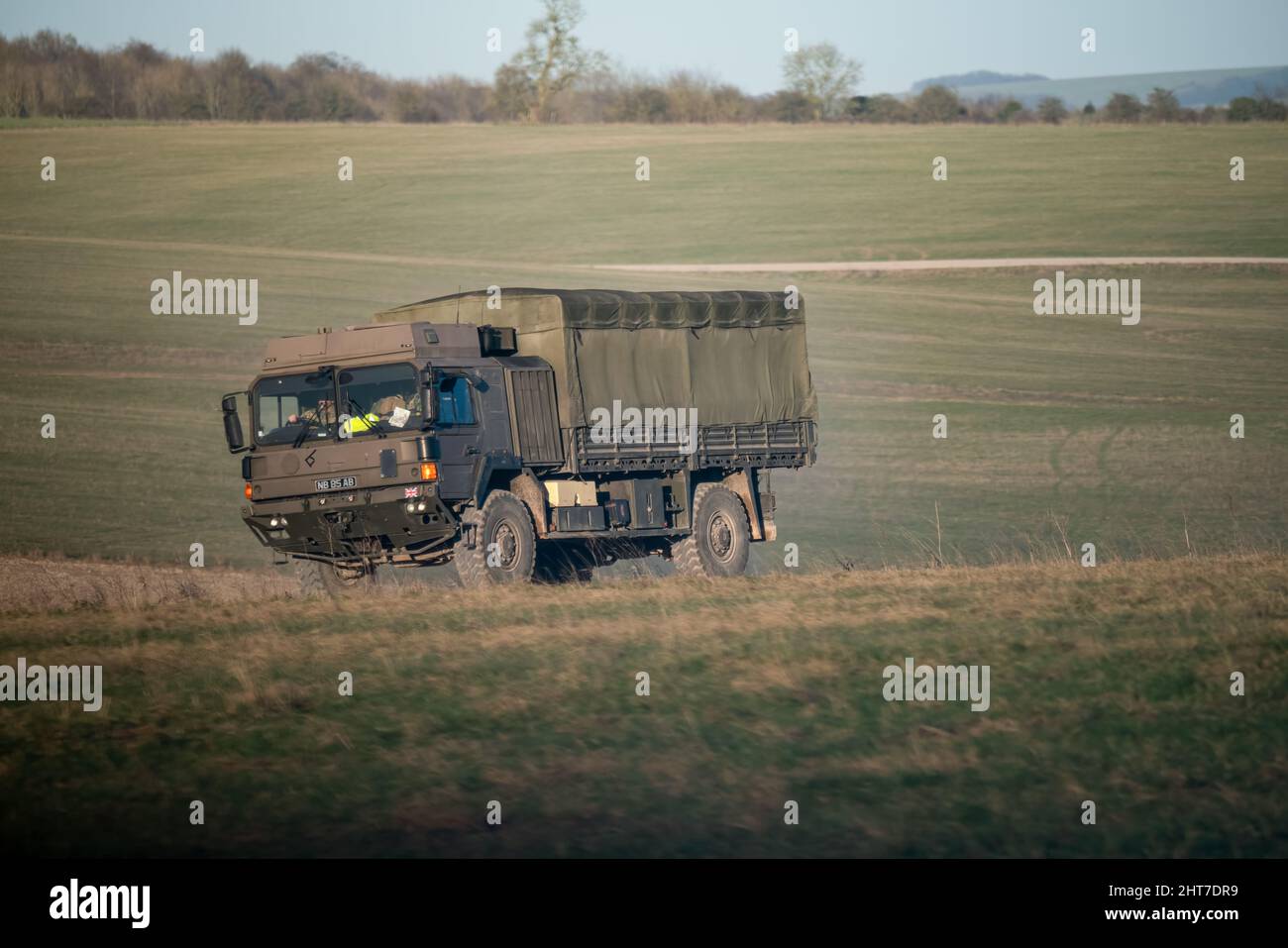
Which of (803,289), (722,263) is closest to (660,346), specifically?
(803,289)

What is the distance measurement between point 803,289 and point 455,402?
38111 millimetres

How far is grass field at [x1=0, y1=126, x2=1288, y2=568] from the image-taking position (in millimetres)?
33312

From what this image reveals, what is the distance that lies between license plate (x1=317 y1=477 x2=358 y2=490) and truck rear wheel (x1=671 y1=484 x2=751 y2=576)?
5398 mm

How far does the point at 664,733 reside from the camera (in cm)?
1056

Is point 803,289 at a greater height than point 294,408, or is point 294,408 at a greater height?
point 803,289

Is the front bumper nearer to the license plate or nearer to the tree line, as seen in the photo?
the license plate

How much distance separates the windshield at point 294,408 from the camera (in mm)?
18203

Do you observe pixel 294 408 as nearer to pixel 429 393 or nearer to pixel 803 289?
pixel 429 393

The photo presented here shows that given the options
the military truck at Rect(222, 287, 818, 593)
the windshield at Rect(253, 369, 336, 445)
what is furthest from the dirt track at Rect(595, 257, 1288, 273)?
the windshield at Rect(253, 369, 336, 445)

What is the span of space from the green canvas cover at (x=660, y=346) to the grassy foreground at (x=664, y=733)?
235 inches

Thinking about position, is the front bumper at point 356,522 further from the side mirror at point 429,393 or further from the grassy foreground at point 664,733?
the grassy foreground at point 664,733

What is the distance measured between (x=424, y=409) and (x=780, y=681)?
7.00 metres

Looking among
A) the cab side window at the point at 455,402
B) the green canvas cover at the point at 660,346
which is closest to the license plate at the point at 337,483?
the cab side window at the point at 455,402

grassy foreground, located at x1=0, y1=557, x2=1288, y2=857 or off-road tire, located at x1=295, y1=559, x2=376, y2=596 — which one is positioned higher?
grassy foreground, located at x1=0, y1=557, x2=1288, y2=857
